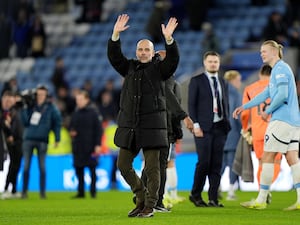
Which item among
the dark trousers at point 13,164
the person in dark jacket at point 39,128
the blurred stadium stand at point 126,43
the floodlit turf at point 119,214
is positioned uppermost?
the blurred stadium stand at point 126,43

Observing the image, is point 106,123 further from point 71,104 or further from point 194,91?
point 194,91

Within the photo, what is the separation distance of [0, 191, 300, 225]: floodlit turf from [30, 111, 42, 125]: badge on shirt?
173 centimetres

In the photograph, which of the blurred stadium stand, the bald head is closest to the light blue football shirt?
the bald head

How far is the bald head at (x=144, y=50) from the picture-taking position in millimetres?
12555

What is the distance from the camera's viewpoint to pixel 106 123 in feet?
81.3

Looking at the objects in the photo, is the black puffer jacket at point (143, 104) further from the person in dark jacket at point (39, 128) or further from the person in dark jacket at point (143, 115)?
the person in dark jacket at point (39, 128)

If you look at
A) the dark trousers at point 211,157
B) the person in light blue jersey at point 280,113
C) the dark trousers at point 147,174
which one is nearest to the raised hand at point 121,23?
the dark trousers at point 147,174

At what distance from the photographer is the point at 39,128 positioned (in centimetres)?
1908

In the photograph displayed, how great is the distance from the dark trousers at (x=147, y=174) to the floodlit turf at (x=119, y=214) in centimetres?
27

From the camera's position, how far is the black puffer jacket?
12.4 metres

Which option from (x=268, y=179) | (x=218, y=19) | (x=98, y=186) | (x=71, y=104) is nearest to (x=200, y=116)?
(x=268, y=179)

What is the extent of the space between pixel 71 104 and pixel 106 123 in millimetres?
3211

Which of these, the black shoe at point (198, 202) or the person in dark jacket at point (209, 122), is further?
the black shoe at point (198, 202)

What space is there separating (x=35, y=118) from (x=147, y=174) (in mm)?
6993
